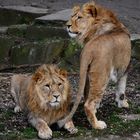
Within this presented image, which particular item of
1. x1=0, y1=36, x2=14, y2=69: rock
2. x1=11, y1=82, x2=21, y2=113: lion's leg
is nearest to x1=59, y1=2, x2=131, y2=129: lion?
x1=11, y1=82, x2=21, y2=113: lion's leg

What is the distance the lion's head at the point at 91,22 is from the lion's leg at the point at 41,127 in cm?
126

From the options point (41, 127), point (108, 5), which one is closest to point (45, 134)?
point (41, 127)

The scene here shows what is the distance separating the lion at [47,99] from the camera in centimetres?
669

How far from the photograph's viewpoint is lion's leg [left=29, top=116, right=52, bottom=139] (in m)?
6.63

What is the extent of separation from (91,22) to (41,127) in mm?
1496

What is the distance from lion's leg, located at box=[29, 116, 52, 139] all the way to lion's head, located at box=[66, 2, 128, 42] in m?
1.26

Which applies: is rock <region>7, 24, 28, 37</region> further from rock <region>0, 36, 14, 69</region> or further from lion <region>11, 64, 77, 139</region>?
lion <region>11, 64, 77, 139</region>

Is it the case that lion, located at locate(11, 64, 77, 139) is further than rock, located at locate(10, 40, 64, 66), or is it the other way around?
rock, located at locate(10, 40, 64, 66)

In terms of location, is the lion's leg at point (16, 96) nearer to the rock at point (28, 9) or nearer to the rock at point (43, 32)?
the rock at point (43, 32)

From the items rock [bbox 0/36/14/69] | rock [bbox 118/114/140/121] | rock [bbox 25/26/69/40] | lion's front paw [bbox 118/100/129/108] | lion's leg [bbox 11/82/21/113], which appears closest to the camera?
rock [bbox 118/114/140/121]

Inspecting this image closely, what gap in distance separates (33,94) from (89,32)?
1.17m

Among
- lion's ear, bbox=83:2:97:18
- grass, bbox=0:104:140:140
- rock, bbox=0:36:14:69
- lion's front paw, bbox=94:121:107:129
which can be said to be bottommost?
rock, bbox=0:36:14:69

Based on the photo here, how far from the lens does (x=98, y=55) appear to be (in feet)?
23.2

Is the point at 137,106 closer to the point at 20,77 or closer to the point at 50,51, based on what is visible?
the point at 20,77
